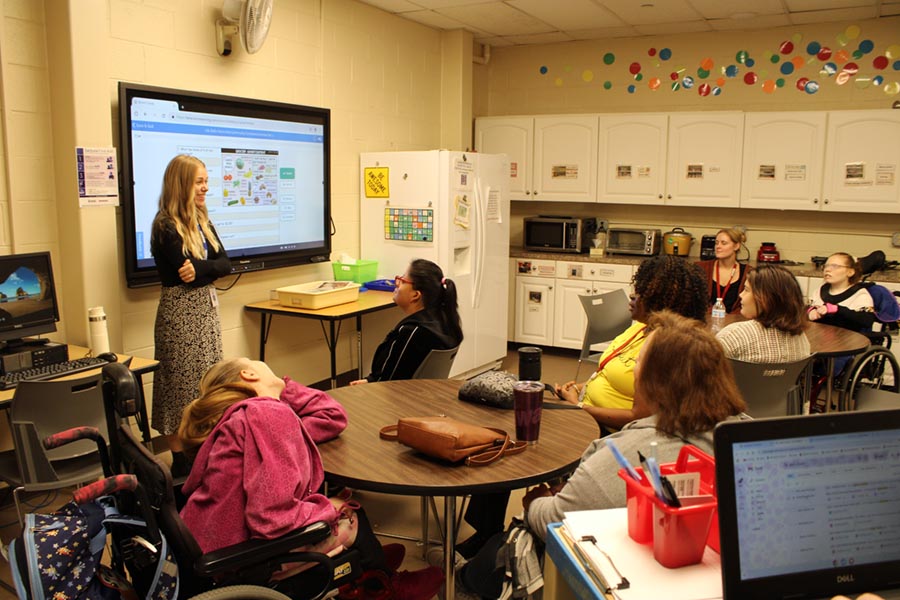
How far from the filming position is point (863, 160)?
5.44 m

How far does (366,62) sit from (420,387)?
3412mm

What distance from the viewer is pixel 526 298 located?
657 cm

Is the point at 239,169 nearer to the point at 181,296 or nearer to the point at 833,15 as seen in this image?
the point at 181,296

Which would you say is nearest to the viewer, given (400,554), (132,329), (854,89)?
(400,554)

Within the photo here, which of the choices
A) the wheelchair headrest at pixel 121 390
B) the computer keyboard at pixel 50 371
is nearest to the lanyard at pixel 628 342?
the wheelchair headrest at pixel 121 390

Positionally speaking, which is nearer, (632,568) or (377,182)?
(632,568)

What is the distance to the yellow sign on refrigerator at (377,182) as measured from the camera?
17.5 ft

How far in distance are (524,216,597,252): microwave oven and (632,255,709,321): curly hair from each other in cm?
358

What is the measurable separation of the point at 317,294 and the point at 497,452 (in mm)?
2593

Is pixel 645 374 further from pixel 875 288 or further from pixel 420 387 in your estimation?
pixel 875 288

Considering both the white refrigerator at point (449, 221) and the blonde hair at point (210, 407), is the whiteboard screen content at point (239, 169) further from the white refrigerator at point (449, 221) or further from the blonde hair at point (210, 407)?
the blonde hair at point (210, 407)

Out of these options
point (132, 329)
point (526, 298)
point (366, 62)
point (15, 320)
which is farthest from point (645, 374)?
point (526, 298)

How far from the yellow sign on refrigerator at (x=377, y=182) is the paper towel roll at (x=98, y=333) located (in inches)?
96.0

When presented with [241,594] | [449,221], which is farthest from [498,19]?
[241,594]
